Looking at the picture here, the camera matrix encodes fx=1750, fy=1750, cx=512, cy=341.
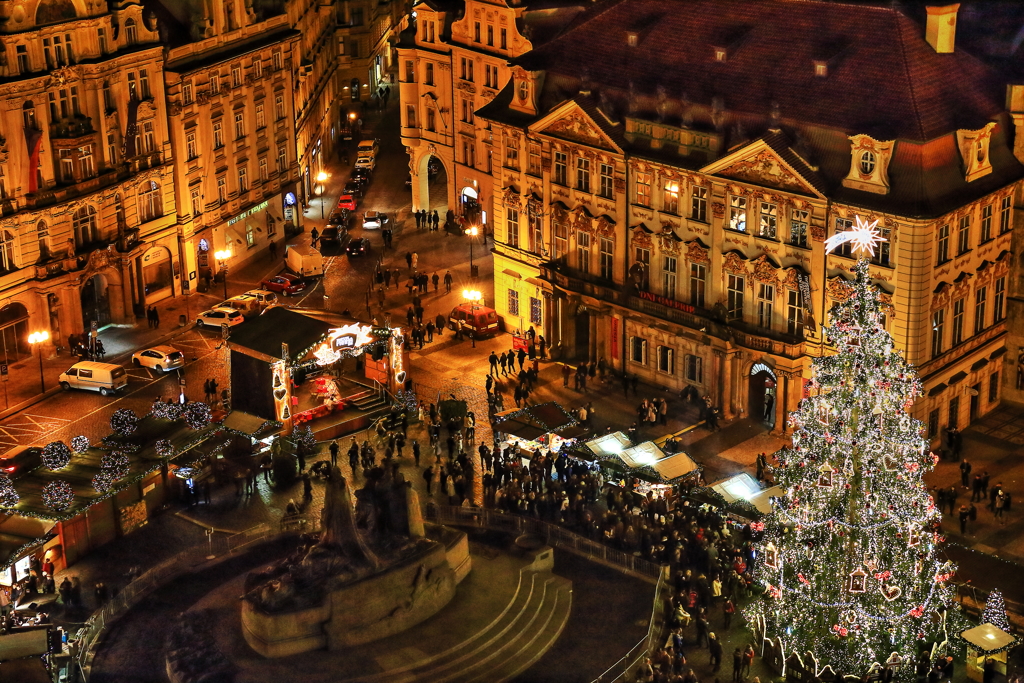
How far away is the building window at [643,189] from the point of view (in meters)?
87.9

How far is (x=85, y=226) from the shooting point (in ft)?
317

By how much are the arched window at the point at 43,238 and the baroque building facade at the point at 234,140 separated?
11.5 metres

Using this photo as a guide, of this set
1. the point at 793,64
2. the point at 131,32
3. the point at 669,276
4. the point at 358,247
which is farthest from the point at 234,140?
the point at 793,64

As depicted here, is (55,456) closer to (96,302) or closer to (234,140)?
(96,302)

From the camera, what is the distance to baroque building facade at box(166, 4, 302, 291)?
103m

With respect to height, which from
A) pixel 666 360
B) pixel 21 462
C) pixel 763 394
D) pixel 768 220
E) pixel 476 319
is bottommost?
pixel 476 319

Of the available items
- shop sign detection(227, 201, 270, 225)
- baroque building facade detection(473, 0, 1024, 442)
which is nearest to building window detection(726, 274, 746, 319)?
baroque building facade detection(473, 0, 1024, 442)

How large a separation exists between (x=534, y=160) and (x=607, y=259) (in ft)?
Result: 23.7

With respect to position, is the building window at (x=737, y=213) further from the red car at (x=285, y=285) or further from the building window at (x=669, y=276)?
the red car at (x=285, y=285)

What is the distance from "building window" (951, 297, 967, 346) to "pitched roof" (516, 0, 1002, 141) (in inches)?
332

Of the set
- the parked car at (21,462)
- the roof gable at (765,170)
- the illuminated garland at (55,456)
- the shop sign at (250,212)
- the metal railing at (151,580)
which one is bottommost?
the metal railing at (151,580)

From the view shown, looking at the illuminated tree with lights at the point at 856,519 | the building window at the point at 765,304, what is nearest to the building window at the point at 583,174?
the building window at the point at 765,304

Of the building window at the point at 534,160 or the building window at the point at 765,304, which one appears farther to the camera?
the building window at the point at 534,160

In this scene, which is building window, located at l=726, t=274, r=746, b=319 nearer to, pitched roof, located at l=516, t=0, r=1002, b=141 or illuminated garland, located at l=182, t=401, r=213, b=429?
pitched roof, located at l=516, t=0, r=1002, b=141
